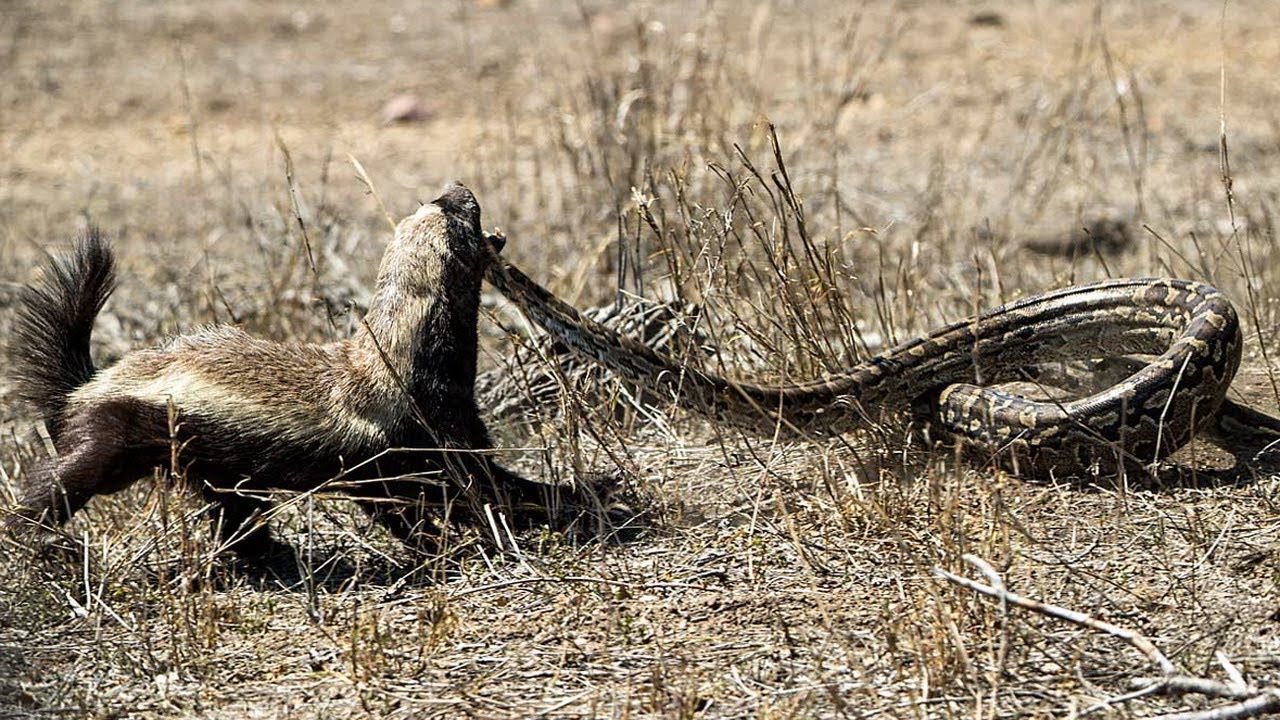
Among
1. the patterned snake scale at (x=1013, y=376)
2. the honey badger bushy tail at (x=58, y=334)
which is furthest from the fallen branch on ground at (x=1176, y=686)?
the honey badger bushy tail at (x=58, y=334)

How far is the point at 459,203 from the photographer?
213 inches

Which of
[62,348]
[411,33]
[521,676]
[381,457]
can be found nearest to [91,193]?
[411,33]

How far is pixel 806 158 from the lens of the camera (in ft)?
33.8

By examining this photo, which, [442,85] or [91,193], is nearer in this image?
[91,193]

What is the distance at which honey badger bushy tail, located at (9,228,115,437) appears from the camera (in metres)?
5.43

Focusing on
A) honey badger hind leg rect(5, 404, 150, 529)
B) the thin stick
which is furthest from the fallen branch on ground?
honey badger hind leg rect(5, 404, 150, 529)

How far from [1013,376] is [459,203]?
228cm

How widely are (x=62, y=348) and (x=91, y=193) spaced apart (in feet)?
20.7

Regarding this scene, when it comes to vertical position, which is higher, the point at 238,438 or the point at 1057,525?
the point at 238,438

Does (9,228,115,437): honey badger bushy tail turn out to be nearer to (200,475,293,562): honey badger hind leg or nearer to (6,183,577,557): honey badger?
(6,183,577,557): honey badger

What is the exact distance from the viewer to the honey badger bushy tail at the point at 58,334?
5.43m

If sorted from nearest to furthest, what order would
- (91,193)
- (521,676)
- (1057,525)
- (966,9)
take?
1. (521,676)
2. (1057,525)
3. (91,193)
4. (966,9)

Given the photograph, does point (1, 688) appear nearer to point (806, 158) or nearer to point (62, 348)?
point (62, 348)

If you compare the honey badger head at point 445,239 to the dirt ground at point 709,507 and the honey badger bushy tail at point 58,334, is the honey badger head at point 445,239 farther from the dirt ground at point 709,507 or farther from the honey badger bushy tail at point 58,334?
the honey badger bushy tail at point 58,334
